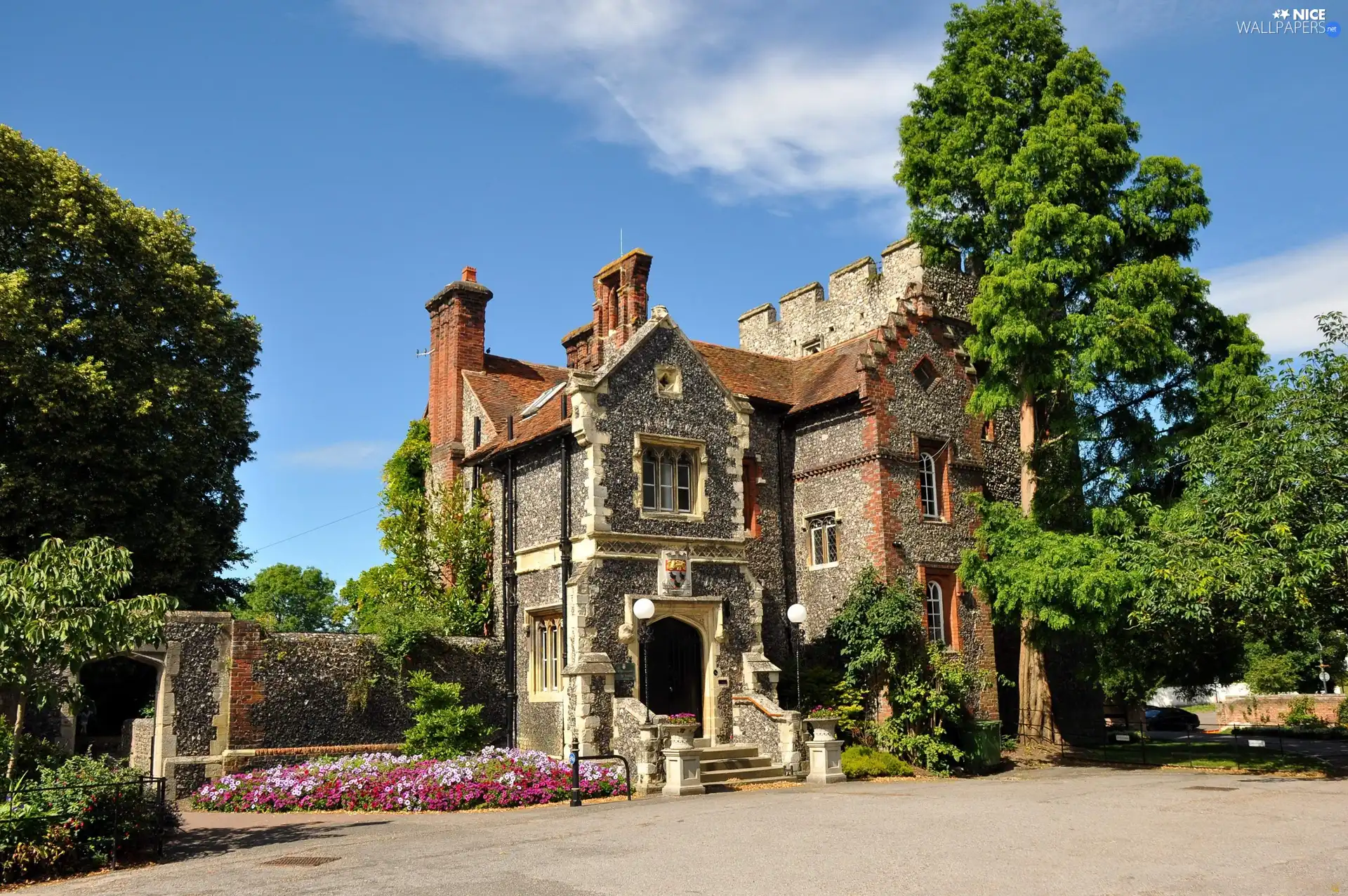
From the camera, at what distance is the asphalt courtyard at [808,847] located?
9.96 metres

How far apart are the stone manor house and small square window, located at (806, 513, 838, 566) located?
1.6 inches

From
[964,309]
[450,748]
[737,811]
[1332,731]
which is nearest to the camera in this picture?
[737,811]

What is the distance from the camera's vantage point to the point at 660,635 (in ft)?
70.8

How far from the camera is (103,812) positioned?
495 inches

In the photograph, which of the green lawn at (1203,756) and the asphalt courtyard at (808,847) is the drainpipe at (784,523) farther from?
the green lawn at (1203,756)

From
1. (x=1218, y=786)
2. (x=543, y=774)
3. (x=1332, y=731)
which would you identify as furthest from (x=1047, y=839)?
(x=1332, y=731)

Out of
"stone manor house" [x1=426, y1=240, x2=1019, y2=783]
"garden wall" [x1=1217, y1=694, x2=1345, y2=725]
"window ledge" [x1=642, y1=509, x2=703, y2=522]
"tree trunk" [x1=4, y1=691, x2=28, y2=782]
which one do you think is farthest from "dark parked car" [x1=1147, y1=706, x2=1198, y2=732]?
"tree trunk" [x1=4, y1=691, x2=28, y2=782]

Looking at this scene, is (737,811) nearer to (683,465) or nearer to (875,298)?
(683,465)

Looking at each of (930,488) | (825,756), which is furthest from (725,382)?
(825,756)

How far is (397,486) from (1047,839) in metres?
20.8

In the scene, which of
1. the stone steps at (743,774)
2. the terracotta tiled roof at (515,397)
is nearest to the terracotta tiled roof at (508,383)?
the terracotta tiled roof at (515,397)

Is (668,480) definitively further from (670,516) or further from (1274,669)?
(1274,669)

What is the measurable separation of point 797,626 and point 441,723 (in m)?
7.72

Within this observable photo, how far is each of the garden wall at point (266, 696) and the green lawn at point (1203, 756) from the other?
1473 centimetres
